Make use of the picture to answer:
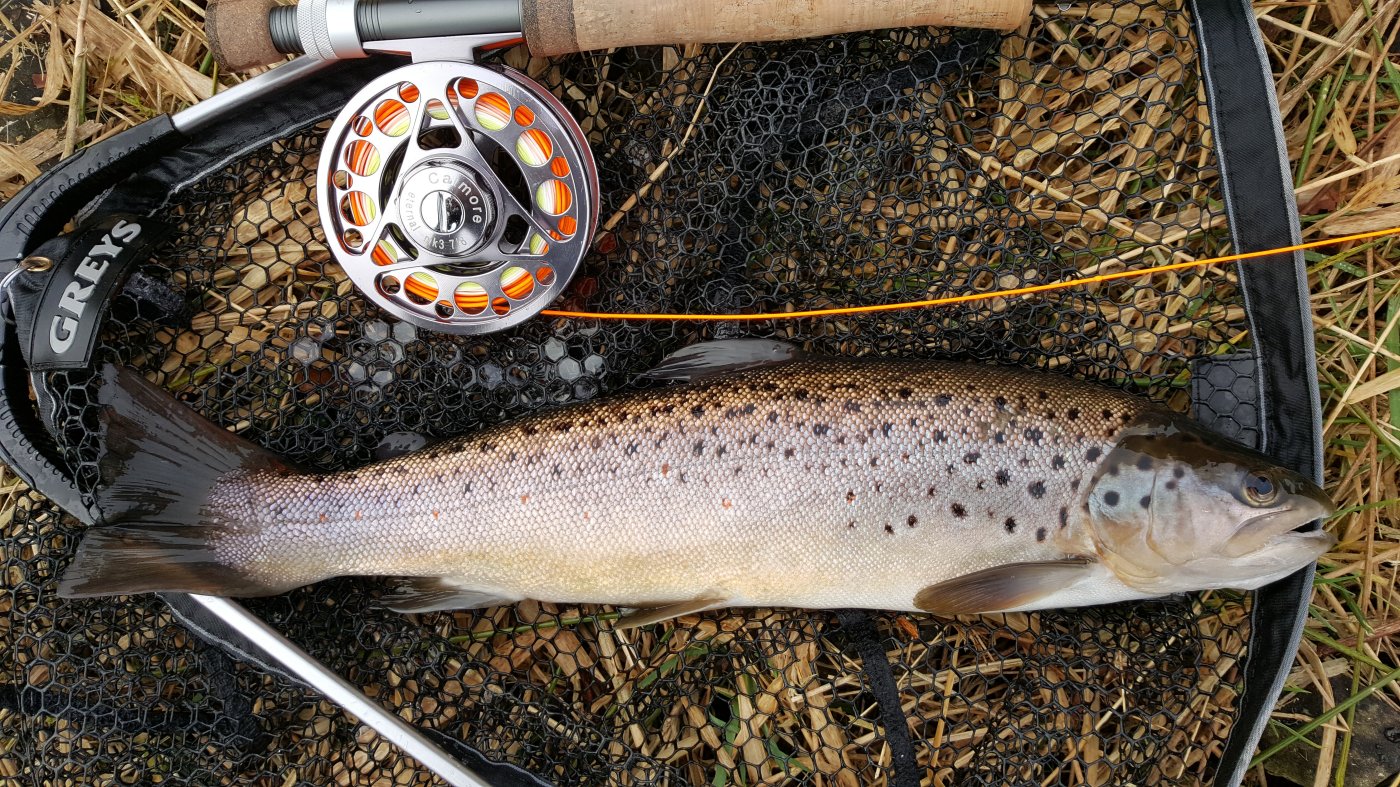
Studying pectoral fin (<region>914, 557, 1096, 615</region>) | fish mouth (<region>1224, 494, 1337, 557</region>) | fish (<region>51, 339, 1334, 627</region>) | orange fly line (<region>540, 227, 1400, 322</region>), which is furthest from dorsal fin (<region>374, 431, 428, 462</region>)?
fish mouth (<region>1224, 494, 1337, 557</region>)

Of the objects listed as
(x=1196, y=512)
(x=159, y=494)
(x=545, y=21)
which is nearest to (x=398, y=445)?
(x=159, y=494)

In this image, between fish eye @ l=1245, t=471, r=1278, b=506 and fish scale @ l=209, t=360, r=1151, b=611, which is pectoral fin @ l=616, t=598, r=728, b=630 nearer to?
fish scale @ l=209, t=360, r=1151, b=611

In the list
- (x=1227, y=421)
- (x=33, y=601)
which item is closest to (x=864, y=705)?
(x=1227, y=421)

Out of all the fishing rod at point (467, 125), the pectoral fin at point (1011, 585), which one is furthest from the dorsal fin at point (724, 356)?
the pectoral fin at point (1011, 585)

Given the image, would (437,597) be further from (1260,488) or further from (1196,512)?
(1260,488)

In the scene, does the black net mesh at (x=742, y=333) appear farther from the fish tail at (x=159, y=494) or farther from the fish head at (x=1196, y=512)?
the fish head at (x=1196, y=512)

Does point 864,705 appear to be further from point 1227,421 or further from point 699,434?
point 1227,421
